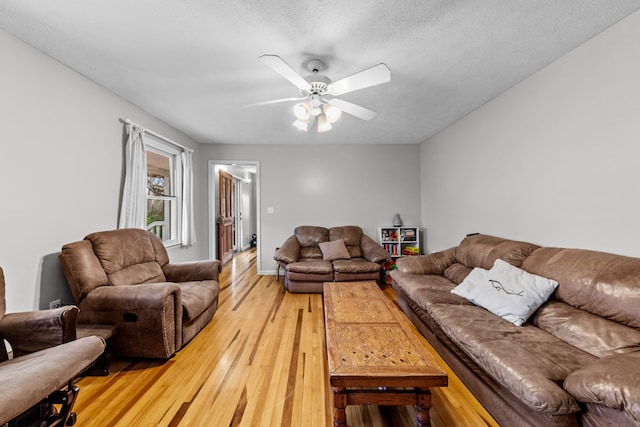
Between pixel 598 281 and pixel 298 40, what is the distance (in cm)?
256

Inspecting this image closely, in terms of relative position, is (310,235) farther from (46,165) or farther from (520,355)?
(520,355)

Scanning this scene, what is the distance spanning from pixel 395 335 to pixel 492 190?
233 cm

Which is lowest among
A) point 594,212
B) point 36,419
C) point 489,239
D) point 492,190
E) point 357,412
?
point 357,412

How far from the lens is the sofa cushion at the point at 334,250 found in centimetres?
428

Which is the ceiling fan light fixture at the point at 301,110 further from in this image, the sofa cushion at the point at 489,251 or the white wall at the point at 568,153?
the sofa cushion at the point at 489,251

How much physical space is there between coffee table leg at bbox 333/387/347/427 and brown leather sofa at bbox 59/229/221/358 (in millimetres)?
1480

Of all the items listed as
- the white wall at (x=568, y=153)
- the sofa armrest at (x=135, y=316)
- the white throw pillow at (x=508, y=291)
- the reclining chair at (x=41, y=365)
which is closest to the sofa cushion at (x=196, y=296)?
the sofa armrest at (x=135, y=316)

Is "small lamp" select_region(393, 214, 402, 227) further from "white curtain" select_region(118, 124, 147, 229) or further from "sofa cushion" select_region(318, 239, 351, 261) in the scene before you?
"white curtain" select_region(118, 124, 147, 229)

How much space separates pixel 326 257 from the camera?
4289mm

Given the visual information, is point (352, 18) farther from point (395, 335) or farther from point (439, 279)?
point (439, 279)

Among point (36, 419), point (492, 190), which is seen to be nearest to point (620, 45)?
point (492, 190)

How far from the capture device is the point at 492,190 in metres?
3.05

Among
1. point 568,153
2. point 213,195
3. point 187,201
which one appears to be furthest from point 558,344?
point 213,195

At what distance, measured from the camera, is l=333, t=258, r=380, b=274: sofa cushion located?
387 cm
